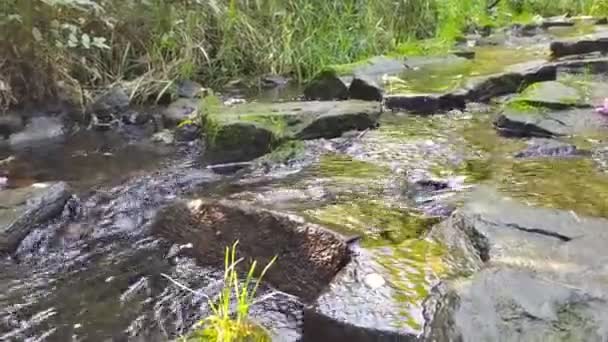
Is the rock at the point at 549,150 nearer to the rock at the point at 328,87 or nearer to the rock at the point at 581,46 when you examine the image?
the rock at the point at 328,87

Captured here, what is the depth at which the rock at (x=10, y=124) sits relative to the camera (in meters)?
4.16

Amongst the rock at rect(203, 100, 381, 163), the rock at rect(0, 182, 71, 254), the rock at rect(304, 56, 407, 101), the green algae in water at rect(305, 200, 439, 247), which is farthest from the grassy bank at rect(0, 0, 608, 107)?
the green algae in water at rect(305, 200, 439, 247)

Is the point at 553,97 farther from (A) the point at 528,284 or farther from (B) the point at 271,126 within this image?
(A) the point at 528,284

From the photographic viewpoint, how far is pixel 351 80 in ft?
14.7

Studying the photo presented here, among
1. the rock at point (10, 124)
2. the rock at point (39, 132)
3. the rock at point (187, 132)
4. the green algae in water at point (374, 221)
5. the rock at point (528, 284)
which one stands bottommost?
the rock at point (187, 132)

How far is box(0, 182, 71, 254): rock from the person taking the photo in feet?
8.35

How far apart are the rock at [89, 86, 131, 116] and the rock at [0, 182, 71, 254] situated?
1.66 meters

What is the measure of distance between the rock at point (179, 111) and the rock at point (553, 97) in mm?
1939

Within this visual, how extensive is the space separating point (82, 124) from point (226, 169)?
1568mm

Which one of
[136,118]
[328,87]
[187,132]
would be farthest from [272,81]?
[187,132]

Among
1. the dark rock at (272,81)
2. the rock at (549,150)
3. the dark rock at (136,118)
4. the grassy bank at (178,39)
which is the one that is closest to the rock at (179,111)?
the dark rock at (136,118)

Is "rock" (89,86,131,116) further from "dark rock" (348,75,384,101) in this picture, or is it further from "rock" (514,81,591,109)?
"rock" (514,81,591,109)

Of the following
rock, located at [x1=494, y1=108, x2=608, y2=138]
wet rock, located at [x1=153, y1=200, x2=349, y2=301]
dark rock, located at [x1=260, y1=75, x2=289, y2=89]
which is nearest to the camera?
wet rock, located at [x1=153, y1=200, x2=349, y2=301]

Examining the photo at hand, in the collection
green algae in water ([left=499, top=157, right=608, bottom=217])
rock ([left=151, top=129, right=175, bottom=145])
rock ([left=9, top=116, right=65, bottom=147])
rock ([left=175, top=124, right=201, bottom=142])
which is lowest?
rock ([left=151, top=129, right=175, bottom=145])
